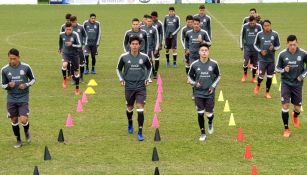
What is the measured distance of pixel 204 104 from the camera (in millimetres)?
13680

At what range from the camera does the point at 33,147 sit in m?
13.3

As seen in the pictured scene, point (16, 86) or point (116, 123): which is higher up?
point (16, 86)

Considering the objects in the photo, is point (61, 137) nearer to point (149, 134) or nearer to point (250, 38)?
point (149, 134)

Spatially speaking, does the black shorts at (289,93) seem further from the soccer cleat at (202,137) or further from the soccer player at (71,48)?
the soccer player at (71,48)

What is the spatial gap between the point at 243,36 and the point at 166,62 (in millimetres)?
5929

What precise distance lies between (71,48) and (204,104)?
729 cm

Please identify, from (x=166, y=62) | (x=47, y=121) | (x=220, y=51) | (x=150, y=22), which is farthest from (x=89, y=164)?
(x=220, y=51)

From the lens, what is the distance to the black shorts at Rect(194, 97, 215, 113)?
13.5m

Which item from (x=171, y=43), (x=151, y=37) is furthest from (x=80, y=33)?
(x=171, y=43)

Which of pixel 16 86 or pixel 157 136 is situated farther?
pixel 157 136

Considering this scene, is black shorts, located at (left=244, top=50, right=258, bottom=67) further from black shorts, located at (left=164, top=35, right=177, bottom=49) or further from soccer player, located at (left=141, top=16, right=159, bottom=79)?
black shorts, located at (left=164, top=35, right=177, bottom=49)

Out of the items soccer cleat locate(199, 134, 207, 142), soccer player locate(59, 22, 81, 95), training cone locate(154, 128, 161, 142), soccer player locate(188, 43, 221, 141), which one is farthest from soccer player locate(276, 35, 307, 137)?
soccer player locate(59, 22, 81, 95)

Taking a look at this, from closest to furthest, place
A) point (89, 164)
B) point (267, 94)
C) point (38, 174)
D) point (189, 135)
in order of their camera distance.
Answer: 1. point (38, 174)
2. point (89, 164)
3. point (189, 135)
4. point (267, 94)

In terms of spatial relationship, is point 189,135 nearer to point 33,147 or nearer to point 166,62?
point 33,147
